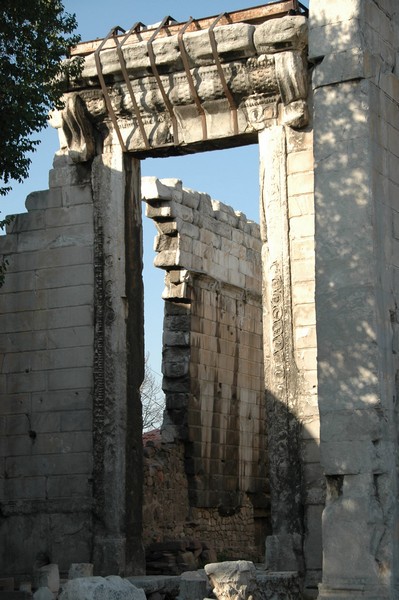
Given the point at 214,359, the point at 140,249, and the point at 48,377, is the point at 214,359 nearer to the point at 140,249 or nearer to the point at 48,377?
the point at 140,249

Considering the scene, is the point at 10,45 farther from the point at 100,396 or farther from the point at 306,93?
the point at 100,396

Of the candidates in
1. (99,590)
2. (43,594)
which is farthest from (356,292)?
(43,594)

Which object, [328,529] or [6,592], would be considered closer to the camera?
[328,529]

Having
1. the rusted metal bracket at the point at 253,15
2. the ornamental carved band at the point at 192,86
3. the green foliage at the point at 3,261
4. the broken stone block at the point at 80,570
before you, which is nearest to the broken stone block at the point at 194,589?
the broken stone block at the point at 80,570

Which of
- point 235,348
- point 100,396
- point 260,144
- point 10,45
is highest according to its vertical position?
point 10,45

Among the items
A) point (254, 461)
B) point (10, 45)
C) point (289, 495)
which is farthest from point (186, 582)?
point (254, 461)

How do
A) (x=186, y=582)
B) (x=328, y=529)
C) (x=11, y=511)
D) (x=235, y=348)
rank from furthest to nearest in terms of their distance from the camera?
(x=235, y=348) < (x=11, y=511) < (x=186, y=582) < (x=328, y=529)

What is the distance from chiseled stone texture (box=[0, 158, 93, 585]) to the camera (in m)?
13.5

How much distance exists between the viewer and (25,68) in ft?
39.7

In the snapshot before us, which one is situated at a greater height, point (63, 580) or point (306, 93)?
point (306, 93)

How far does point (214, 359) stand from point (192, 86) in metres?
6.11

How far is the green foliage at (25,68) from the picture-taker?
38.6 feet

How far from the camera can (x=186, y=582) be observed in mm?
10953

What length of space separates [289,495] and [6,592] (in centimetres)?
306
